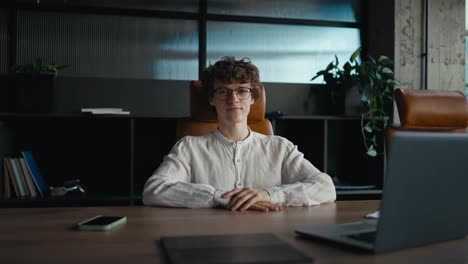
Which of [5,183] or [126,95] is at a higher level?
[126,95]

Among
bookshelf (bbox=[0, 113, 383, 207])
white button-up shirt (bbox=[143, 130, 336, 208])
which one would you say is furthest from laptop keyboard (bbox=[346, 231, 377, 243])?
bookshelf (bbox=[0, 113, 383, 207])

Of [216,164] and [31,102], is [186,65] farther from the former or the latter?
[216,164]

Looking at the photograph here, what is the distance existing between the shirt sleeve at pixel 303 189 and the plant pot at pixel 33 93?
1641mm

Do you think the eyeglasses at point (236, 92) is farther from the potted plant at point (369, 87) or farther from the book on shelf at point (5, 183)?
the book on shelf at point (5, 183)

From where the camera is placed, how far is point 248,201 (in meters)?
1.31

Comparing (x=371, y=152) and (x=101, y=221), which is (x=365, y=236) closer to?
(x=101, y=221)

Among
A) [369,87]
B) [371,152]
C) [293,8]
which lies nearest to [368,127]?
[371,152]

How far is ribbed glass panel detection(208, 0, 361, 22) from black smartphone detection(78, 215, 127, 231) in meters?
2.52

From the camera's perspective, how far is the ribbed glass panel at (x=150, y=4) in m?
3.11

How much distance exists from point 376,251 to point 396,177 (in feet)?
0.47

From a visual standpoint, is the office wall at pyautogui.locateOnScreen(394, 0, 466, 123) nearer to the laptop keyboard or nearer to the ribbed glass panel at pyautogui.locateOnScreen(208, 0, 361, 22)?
the ribbed glass panel at pyautogui.locateOnScreen(208, 0, 361, 22)

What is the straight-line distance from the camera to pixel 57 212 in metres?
1.25

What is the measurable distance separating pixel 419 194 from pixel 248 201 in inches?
25.3

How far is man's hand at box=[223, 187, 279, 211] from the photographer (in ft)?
4.22
